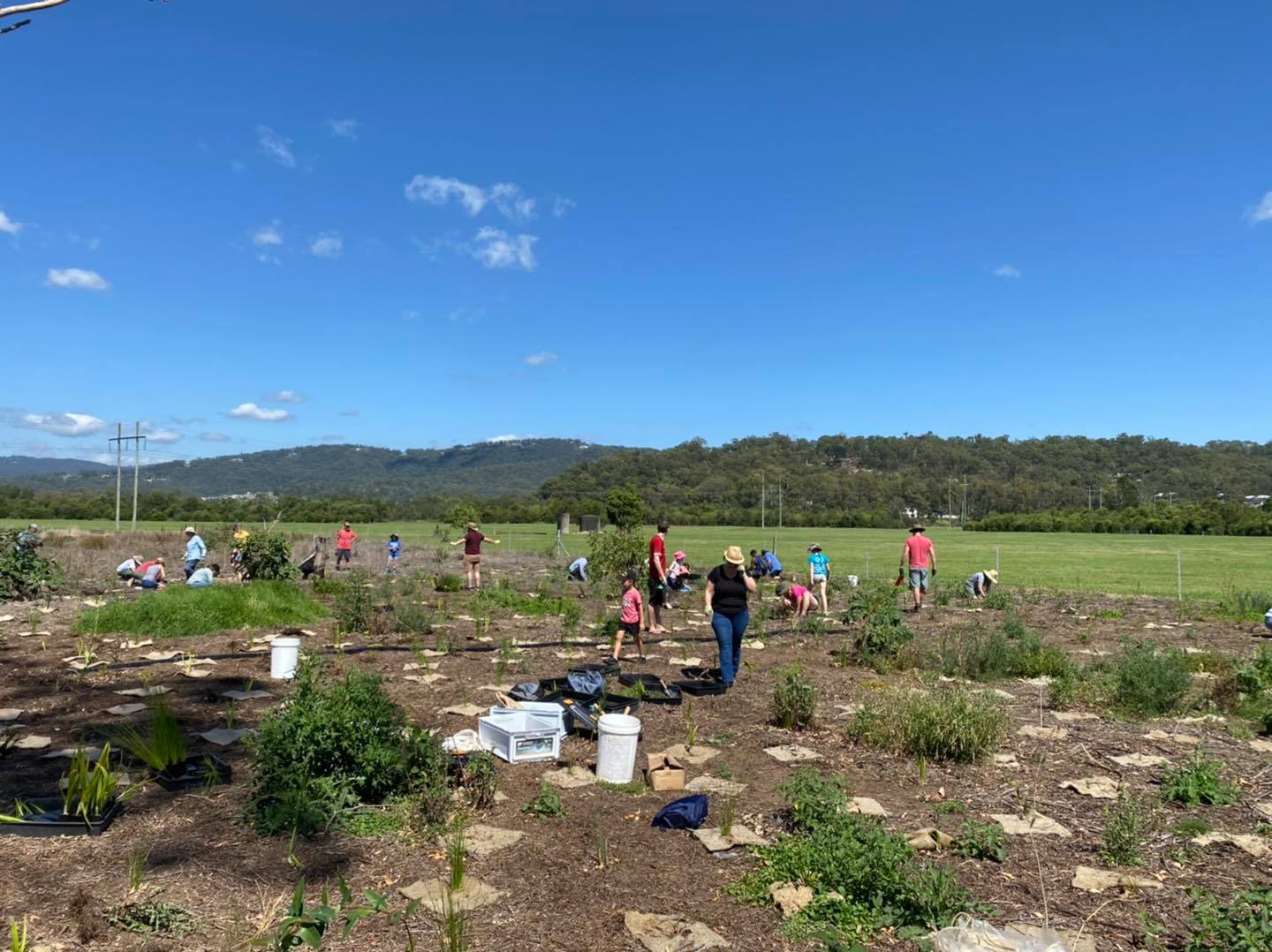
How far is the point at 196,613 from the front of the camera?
11.4m

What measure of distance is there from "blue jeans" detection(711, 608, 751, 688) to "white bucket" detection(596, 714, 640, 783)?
9.93 feet

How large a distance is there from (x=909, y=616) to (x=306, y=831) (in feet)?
40.0

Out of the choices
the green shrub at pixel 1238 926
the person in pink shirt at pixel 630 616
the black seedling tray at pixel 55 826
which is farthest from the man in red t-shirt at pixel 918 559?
the black seedling tray at pixel 55 826

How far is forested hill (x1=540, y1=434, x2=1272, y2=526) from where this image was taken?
359ft

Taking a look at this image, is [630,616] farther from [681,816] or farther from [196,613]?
[196,613]

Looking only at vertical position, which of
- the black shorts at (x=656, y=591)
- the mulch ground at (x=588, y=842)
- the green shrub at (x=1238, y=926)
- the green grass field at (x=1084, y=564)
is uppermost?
the black shorts at (x=656, y=591)

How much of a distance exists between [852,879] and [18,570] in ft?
47.8

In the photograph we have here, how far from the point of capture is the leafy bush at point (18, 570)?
13188 millimetres

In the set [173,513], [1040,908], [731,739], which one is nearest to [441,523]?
[173,513]

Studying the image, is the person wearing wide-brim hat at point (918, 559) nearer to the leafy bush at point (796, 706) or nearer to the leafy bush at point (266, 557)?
the leafy bush at point (796, 706)

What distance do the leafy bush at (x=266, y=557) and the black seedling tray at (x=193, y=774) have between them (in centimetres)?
993

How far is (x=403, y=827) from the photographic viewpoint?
15.2 ft

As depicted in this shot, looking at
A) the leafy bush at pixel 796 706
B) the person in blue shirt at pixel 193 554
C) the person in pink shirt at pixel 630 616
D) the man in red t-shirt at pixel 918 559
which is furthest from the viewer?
the person in blue shirt at pixel 193 554

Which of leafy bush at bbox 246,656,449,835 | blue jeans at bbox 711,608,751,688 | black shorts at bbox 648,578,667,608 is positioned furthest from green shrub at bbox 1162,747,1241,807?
black shorts at bbox 648,578,667,608
